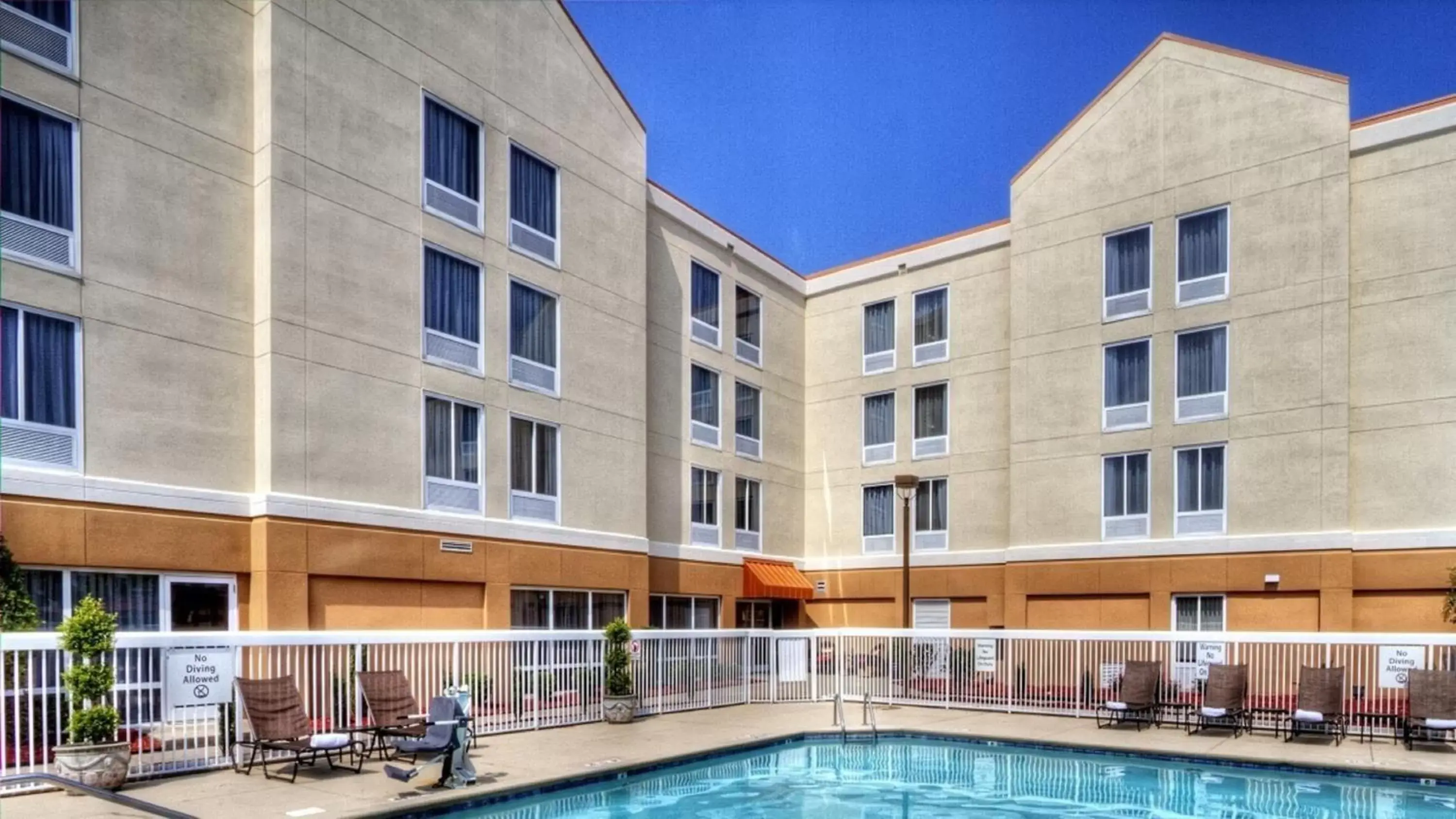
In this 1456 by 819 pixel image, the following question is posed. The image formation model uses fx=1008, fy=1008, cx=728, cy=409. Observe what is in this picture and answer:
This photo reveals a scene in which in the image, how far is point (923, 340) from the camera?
91.2ft

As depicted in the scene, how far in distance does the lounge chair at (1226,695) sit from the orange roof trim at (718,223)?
15.8m

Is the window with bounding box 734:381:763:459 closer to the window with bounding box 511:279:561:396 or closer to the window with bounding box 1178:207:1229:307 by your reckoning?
the window with bounding box 511:279:561:396

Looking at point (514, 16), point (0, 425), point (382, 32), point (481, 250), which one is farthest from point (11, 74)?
point (514, 16)

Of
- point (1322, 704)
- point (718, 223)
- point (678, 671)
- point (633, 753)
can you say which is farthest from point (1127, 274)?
point (633, 753)

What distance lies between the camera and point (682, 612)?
987 inches

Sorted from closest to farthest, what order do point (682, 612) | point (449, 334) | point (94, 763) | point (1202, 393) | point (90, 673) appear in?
point (94, 763)
point (90, 673)
point (449, 334)
point (1202, 393)
point (682, 612)

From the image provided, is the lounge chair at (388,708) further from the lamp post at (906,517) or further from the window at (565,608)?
the lamp post at (906,517)

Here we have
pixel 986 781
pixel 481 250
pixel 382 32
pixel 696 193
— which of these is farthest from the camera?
pixel 696 193

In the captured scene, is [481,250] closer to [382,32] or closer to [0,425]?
[382,32]

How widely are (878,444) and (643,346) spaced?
858 cm

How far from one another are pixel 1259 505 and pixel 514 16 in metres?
18.5

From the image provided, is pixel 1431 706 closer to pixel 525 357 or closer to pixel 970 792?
pixel 970 792

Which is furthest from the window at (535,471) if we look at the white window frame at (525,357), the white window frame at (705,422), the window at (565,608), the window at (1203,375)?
the window at (1203,375)

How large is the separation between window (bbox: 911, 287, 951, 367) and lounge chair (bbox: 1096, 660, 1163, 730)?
1177cm
